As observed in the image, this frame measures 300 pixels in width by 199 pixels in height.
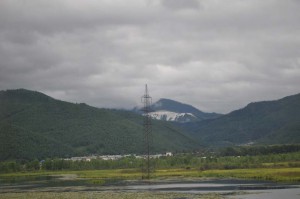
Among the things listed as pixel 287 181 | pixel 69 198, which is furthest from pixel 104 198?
pixel 287 181

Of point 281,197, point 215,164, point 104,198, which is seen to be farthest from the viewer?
point 215,164

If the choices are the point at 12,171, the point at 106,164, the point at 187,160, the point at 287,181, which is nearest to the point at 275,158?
the point at 187,160

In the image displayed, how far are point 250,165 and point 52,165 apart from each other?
79.7 metres

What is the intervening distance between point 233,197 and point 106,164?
12217 centimetres

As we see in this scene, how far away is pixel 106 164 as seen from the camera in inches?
7067

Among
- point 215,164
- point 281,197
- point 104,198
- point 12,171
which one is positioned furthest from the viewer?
point 12,171

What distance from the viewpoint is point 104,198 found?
63062mm

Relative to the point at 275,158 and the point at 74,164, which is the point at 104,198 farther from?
the point at 74,164

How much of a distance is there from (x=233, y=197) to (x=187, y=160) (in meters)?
114

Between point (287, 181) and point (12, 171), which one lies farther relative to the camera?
point (12, 171)

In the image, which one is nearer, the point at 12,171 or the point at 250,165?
the point at 250,165

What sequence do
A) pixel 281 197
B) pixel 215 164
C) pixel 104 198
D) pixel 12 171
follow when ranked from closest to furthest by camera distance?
pixel 281 197, pixel 104 198, pixel 215 164, pixel 12 171

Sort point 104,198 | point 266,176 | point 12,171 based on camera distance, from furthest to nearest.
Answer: point 12,171 < point 266,176 < point 104,198

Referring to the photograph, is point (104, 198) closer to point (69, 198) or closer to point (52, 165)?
point (69, 198)
